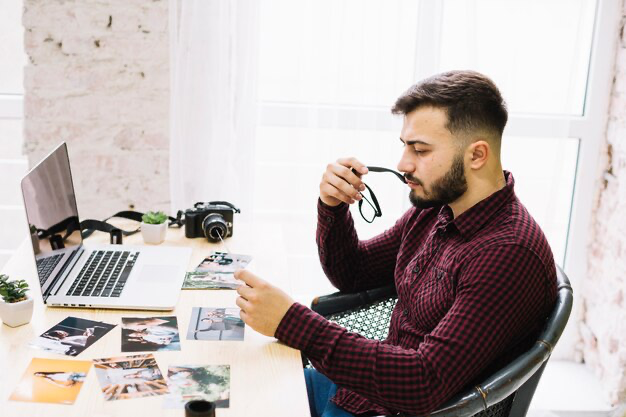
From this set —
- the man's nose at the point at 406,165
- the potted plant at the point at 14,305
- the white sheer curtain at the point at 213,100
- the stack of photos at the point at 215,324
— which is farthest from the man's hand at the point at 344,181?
the white sheer curtain at the point at 213,100

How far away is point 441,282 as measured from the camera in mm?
1429

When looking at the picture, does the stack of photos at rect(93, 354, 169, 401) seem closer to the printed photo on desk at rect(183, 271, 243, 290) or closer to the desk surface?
the desk surface

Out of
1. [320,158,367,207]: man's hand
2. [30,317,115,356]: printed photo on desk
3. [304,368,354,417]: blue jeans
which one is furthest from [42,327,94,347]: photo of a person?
[320,158,367,207]: man's hand

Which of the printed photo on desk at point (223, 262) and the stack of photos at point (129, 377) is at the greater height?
the printed photo on desk at point (223, 262)

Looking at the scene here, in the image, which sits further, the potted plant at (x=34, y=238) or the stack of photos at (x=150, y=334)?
the potted plant at (x=34, y=238)

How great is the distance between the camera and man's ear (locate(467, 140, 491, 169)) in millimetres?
1423

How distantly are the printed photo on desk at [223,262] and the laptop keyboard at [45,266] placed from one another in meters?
0.35

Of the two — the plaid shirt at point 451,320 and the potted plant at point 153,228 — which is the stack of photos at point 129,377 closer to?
the plaid shirt at point 451,320

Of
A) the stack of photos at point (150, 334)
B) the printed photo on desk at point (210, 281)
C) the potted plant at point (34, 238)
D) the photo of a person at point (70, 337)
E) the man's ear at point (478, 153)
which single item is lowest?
the photo of a person at point (70, 337)

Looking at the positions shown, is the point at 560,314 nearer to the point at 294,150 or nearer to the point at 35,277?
the point at 35,277

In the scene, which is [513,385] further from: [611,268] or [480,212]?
[611,268]

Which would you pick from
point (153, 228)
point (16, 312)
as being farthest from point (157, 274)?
point (16, 312)

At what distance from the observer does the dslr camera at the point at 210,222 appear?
195cm

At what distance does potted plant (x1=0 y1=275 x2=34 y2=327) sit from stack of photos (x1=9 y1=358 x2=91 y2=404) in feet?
0.52
